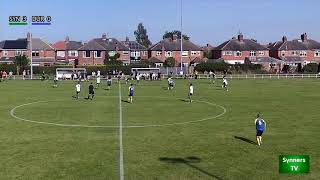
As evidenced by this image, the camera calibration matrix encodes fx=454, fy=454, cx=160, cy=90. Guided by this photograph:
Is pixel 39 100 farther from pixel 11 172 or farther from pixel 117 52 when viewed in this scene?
pixel 117 52

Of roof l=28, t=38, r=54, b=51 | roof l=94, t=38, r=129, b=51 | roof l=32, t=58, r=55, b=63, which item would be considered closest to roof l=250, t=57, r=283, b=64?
roof l=94, t=38, r=129, b=51

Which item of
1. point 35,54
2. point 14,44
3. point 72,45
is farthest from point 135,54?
point 14,44

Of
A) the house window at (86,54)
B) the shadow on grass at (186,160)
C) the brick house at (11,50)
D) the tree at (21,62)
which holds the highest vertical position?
the brick house at (11,50)

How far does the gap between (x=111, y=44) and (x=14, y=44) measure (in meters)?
26.5

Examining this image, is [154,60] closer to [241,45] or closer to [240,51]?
[240,51]

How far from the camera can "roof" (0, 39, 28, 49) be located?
403 feet

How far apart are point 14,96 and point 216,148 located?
32588 mm

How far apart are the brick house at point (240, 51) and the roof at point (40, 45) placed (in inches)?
1860

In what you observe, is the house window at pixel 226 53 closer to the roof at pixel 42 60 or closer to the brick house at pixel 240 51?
the brick house at pixel 240 51

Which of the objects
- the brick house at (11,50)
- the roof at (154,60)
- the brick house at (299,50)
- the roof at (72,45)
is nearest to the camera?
the roof at (154,60)

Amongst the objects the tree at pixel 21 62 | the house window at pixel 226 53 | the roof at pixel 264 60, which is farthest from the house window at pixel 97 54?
the roof at pixel 264 60

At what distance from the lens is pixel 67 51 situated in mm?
123688

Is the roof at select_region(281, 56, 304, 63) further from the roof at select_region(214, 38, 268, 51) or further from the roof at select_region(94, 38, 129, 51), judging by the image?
the roof at select_region(94, 38, 129, 51)

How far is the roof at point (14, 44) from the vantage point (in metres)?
123
